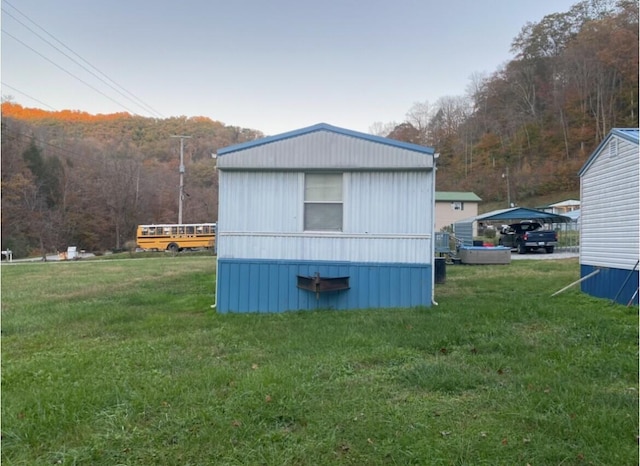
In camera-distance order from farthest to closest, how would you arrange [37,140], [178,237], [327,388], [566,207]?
[37,140]
[566,207]
[178,237]
[327,388]

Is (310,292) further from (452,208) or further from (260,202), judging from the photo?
(452,208)

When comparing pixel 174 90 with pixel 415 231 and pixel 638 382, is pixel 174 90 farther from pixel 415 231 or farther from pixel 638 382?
pixel 638 382

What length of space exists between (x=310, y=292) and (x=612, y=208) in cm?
536

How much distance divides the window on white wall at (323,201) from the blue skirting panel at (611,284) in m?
4.65

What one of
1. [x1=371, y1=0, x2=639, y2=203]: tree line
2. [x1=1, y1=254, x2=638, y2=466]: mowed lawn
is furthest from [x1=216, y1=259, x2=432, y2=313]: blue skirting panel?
[x1=371, y1=0, x2=639, y2=203]: tree line

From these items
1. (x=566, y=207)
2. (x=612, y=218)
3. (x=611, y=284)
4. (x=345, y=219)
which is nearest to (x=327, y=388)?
(x=345, y=219)

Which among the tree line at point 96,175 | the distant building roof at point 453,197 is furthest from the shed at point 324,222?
the distant building roof at point 453,197

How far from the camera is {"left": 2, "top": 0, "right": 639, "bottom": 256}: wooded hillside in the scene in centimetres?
3462

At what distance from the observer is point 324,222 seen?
23.1 feet

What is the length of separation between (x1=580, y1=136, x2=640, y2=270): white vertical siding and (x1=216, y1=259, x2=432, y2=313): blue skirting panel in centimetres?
322

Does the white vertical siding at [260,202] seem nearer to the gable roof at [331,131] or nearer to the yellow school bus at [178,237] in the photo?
the gable roof at [331,131]

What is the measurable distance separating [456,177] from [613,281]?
160 feet

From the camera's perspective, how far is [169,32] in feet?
61.2

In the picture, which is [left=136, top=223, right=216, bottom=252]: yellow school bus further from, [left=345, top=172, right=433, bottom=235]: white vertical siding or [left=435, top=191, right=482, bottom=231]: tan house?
[left=345, top=172, right=433, bottom=235]: white vertical siding
